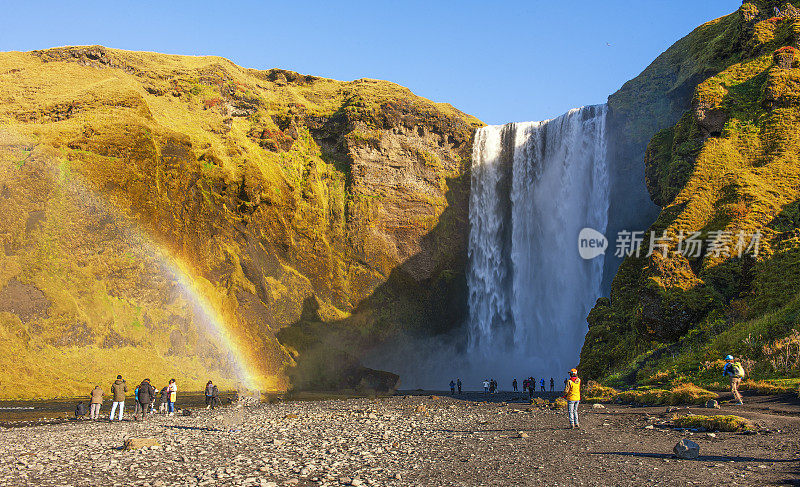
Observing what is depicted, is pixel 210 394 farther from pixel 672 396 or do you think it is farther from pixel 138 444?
pixel 672 396

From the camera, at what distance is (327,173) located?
65.2m

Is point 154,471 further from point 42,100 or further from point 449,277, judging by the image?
point 42,100

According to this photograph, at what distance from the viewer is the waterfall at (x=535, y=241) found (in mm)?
56000

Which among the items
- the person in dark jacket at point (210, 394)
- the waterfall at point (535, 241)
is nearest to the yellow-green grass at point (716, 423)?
the person in dark jacket at point (210, 394)

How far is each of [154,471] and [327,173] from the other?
54.4 m

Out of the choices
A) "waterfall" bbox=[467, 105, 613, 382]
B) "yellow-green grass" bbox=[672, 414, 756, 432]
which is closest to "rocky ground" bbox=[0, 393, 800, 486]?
"yellow-green grass" bbox=[672, 414, 756, 432]

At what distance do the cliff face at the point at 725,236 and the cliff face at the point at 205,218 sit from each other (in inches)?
1129

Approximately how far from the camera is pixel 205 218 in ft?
175

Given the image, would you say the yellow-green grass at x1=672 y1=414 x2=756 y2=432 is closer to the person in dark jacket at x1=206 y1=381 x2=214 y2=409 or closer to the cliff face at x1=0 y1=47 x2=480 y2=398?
the person in dark jacket at x1=206 y1=381 x2=214 y2=409

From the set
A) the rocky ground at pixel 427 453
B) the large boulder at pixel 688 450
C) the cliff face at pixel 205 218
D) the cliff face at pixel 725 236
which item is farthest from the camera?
the cliff face at pixel 205 218

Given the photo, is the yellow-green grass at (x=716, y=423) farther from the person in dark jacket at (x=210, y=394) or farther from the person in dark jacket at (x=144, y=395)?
the person in dark jacket at (x=210, y=394)

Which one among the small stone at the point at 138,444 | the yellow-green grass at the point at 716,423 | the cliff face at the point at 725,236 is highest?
the cliff face at the point at 725,236

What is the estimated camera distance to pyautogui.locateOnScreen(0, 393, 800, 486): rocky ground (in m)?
10.7

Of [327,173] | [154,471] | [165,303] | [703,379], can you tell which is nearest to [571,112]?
[327,173]
